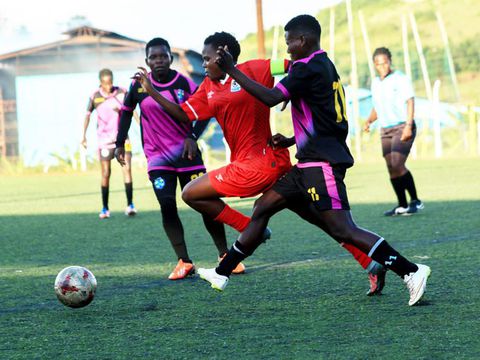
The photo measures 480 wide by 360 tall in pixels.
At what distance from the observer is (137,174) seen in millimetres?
30312

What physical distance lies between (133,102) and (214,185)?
1664mm

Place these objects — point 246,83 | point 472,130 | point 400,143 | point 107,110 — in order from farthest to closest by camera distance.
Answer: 1. point 472,130
2. point 107,110
3. point 400,143
4. point 246,83

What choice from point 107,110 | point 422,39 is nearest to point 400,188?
point 107,110

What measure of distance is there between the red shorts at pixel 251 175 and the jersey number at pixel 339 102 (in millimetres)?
784

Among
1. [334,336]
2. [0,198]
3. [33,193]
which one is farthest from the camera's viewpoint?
[33,193]

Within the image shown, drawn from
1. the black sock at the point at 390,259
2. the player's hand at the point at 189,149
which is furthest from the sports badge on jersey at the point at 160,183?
the black sock at the point at 390,259

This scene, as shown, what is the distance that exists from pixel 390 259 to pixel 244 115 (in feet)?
5.03

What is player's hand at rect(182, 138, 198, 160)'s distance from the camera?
732cm

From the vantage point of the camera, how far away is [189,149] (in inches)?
289

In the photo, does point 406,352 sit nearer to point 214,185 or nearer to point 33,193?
point 214,185

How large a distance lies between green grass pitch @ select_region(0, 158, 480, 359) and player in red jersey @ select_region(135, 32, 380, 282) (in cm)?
74

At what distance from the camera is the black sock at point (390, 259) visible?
5.99m

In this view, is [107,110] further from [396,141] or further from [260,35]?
[260,35]

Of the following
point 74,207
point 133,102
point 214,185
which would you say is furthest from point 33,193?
point 214,185
